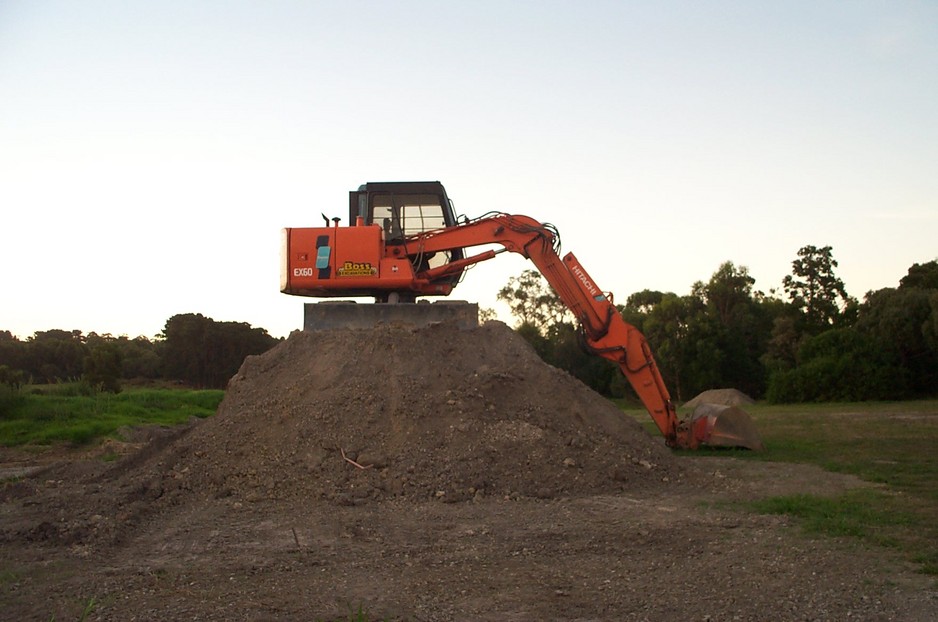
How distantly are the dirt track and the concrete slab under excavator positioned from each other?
34cm

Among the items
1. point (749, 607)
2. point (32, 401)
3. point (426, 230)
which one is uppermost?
point (426, 230)

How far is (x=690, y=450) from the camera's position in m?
13.8

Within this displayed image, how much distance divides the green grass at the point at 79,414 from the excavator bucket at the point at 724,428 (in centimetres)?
1227

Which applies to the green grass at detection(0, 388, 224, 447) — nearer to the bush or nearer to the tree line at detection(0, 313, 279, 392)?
the tree line at detection(0, 313, 279, 392)

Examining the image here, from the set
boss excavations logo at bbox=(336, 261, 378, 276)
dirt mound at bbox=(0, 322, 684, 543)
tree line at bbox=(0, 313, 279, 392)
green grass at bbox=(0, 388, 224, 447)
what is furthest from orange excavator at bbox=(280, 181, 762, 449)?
tree line at bbox=(0, 313, 279, 392)

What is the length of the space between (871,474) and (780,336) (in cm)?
3289

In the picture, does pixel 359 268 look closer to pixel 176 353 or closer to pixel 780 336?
pixel 176 353

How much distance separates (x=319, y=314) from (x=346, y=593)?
24.2ft

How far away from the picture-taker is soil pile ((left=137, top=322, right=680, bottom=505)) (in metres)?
9.71

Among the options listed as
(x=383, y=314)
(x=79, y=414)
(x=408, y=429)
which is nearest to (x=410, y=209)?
(x=383, y=314)

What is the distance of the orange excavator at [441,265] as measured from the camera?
12.8 m

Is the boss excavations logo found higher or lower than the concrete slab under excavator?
higher

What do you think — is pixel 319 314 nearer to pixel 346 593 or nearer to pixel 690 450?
pixel 690 450

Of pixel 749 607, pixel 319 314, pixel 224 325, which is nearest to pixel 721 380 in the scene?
pixel 224 325
